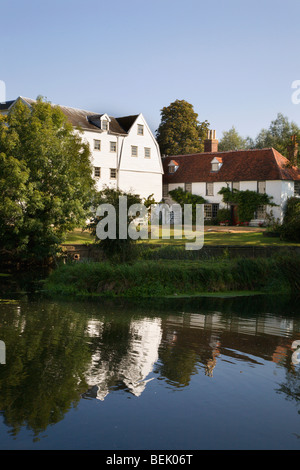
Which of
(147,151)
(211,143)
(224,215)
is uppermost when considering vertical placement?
(211,143)

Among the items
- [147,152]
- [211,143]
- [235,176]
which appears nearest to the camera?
[235,176]

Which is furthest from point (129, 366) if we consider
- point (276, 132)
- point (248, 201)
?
point (276, 132)

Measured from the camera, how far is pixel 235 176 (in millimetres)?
52781

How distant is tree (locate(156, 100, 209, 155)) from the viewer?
6606 cm

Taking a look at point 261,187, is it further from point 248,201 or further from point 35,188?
point 35,188

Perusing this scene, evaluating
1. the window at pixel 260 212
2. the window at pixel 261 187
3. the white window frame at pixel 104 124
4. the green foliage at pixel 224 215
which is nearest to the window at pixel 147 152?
the white window frame at pixel 104 124

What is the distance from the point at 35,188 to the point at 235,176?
28.5 meters

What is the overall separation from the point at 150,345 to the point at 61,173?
1919 cm

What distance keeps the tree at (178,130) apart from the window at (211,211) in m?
13.9

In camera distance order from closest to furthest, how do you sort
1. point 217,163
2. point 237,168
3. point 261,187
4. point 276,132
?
1. point 261,187
2. point 237,168
3. point 217,163
4. point 276,132

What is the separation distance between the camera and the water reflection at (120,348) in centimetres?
884

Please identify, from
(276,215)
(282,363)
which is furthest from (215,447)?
(276,215)
